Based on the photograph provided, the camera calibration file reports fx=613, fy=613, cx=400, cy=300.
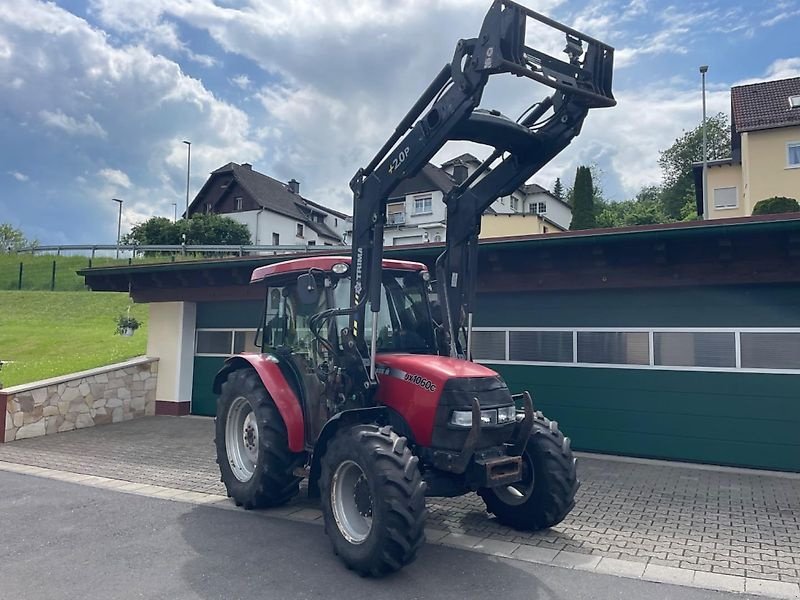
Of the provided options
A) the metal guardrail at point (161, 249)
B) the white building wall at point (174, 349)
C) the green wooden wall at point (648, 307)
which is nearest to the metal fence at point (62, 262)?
the metal guardrail at point (161, 249)

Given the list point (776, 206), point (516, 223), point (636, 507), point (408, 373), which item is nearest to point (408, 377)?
point (408, 373)

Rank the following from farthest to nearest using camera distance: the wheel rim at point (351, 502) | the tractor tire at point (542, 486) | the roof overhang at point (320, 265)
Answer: the roof overhang at point (320, 265) < the tractor tire at point (542, 486) < the wheel rim at point (351, 502)

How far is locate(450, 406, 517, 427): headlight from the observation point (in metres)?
4.72

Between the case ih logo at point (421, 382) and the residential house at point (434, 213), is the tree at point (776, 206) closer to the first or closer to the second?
the residential house at point (434, 213)

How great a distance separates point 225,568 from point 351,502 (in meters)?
1.05

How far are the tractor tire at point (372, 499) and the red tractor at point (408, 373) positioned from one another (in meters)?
0.01

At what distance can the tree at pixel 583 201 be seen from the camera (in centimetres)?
4644

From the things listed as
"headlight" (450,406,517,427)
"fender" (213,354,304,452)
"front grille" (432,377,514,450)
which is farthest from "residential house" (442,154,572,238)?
"front grille" (432,377,514,450)

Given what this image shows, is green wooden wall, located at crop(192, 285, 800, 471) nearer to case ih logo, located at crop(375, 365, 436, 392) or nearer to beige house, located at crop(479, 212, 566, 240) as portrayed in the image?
case ih logo, located at crop(375, 365, 436, 392)

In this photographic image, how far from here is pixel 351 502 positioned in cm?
483

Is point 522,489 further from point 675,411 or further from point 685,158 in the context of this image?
point 685,158

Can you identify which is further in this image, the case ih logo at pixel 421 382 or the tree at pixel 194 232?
the tree at pixel 194 232

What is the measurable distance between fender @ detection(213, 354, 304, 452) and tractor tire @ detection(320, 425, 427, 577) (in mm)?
896

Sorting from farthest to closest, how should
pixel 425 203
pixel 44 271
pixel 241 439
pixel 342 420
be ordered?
1. pixel 425 203
2. pixel 44 271
3. pixel 241 439
4. pixel 342 420
